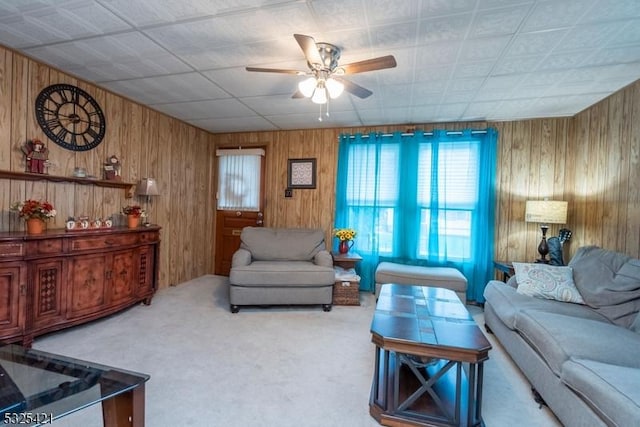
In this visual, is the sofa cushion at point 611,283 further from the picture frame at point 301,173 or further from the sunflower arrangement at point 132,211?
the sunflower arrangement at point 132,211

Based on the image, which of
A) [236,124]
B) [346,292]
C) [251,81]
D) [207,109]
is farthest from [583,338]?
[236,124]

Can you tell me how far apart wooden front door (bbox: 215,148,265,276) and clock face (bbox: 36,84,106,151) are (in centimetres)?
195

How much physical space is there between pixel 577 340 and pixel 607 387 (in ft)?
1.48

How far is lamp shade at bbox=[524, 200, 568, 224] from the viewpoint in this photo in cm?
327

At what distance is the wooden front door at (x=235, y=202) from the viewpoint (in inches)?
190

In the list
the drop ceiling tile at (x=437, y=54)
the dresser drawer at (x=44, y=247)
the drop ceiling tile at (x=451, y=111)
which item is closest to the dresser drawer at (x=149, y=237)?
the dresser drawer at (x=44, y=247)

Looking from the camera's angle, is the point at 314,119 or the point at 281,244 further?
the point at 314,119

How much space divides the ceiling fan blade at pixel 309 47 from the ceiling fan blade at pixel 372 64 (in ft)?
0.70

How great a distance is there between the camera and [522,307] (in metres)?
2.27

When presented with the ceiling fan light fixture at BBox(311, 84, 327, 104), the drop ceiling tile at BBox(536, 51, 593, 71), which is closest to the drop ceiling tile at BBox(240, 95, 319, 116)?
the ceiling fan light fixture at BBox(311, 84, 327, 104)

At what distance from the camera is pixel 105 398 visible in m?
1.18

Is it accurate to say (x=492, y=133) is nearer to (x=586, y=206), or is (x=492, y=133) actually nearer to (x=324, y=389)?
(x=586, y=206)

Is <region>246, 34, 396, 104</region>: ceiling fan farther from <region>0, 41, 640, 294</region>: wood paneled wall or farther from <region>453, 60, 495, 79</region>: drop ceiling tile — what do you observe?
<region>0, 41, 640, 294</region>: wood paneled wall

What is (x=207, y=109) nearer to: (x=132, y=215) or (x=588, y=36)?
(x=132, y=215)
